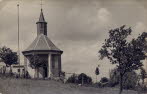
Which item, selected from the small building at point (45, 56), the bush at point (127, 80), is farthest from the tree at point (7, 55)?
the bush at point (127, 80)

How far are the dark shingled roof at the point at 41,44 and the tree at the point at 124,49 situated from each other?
24.7 metres

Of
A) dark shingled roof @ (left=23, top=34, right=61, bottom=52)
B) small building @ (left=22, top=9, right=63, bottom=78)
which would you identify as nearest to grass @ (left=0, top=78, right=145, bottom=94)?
small building @ (left=22, top=9, right=63, bottom=78)

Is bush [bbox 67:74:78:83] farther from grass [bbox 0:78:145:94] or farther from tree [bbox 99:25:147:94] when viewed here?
tree [bbox 99:25:147:94]

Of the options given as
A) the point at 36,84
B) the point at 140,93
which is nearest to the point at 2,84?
the point at 36,84

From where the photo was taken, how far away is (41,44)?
218ft

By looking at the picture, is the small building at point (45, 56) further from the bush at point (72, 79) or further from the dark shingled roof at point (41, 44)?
the bush at point (72, 79)

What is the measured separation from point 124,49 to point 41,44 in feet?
92.2

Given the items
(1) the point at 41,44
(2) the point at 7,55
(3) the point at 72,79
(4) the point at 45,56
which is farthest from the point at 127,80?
(2) the point at 7,55

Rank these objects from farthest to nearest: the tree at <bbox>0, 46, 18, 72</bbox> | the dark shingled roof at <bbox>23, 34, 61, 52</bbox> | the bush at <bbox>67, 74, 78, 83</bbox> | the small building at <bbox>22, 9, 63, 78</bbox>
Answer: the dark shingled roof at <bbox>23, 34, 61, 52</bbox> → the small building at <bbox>22, 9, 63, 78</bbox> → the tree at <bbox>0, 46, 18, 72</bbox> → the bush at <bbox>67, 74, 78, 83</bbox>

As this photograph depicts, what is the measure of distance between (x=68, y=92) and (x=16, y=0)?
2132cm

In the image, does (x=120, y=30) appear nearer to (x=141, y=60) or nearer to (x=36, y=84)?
(x=141, y=60)

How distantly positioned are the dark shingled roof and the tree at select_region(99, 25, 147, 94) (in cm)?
2466

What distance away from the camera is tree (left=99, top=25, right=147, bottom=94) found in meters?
41.3

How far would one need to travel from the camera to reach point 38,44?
66312mm
